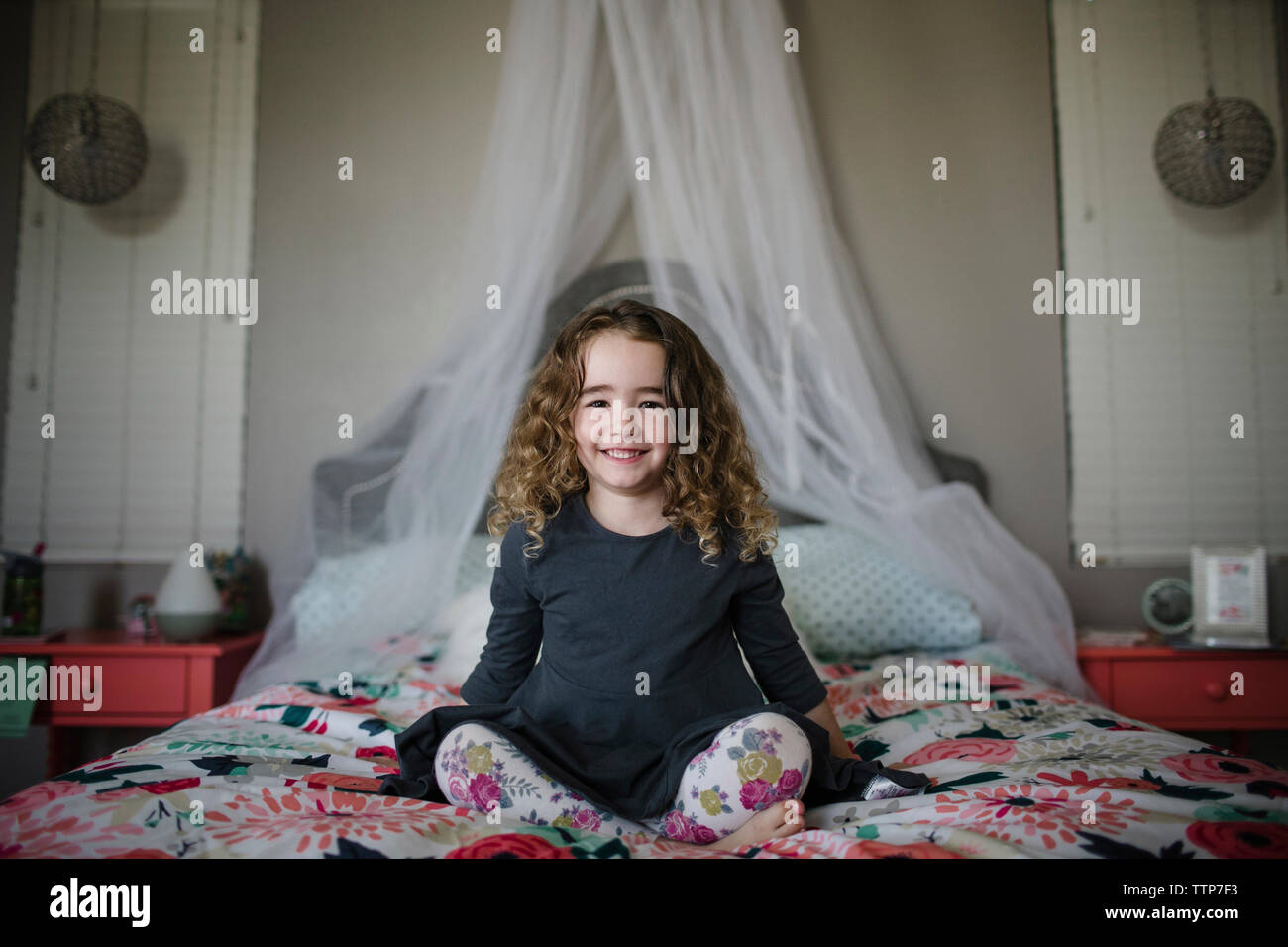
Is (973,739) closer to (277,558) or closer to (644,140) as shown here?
(644,140)

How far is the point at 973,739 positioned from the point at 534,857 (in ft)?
2.52

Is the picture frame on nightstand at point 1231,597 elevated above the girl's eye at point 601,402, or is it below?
below

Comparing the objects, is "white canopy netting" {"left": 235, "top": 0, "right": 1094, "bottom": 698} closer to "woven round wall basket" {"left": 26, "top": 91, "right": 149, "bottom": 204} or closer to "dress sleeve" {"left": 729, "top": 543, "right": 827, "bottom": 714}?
"dress sleeve" {"left": 729, "top": 543, "right": 827, "bottom": 714}

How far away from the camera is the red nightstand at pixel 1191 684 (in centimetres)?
213

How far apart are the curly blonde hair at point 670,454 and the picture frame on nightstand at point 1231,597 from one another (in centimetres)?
159

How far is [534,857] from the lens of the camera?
777 mm

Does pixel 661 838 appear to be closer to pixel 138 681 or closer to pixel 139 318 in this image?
pixel 138 681

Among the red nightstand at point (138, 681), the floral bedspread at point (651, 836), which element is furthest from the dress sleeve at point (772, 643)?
the red nightstand at point (138, 681)

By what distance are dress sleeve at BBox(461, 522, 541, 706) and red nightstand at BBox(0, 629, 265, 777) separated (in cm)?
120

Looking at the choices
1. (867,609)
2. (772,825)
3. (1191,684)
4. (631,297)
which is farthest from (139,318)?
(1191,684)

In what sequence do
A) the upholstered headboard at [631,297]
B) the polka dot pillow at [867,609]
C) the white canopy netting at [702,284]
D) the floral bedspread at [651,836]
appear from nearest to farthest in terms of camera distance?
→ the floral bedspread at [651,836] → the polka dot pillow at [867,609] → the white canopy netting at [702,284] → the upholstered headboard at [631,297]

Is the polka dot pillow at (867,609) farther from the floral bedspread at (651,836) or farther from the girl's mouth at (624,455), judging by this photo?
the girl's mouth at (624,455)

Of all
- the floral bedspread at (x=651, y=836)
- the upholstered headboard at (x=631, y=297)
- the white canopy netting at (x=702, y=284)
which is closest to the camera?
the floral bedspread at (x=651, y=836)
